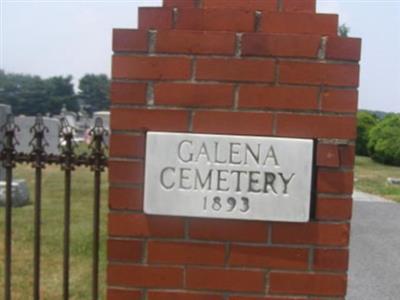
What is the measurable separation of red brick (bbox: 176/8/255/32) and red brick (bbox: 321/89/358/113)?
34 cm

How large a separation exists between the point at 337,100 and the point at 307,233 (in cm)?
47

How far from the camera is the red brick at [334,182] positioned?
2012 millimetres

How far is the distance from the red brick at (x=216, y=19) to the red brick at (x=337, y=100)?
0.34 metres

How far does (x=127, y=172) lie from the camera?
2.02 m

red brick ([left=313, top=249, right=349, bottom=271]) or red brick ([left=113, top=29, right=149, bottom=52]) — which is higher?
red brick ([left=113, top=29, right=149, bottom=52])

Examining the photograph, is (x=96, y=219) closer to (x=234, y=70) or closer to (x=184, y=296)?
(x=184, y=296)

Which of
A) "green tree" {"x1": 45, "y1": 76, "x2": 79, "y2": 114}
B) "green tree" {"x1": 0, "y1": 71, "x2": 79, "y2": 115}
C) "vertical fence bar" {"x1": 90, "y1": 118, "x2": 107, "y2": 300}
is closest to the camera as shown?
"vertical fence bar" {"x1": 90, "y1": 118, "x2": 107, "y2": 300}

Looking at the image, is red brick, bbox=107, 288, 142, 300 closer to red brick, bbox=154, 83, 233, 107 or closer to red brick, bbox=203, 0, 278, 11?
red brick, bbox=154, 83, 233, 107

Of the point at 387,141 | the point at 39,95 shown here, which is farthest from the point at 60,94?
the point at 387,141

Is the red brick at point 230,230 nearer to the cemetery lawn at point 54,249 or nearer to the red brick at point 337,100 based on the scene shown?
the red brick at point 337,100

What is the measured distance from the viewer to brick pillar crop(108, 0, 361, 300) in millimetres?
1989

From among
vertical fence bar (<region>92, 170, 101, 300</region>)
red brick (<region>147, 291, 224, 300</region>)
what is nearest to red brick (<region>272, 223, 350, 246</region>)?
red brick (<region>147, 291, 224, 300</region>)

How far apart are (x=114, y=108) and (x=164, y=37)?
A: 0.30 m

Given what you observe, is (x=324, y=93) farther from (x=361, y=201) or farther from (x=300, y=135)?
(x=361, y=201)
